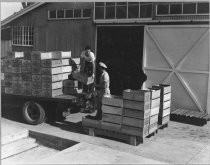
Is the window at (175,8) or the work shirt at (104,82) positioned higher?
the window at (175,8)

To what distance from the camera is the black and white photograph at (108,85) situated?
8430 mm

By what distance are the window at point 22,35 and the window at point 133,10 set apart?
526cm

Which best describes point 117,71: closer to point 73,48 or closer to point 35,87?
point 73,48

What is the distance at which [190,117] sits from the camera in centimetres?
1095

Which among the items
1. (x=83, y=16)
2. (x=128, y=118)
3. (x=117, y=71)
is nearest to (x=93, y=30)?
(x=83, y=16)

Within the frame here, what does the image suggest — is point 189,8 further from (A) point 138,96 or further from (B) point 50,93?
(B) point 50,93

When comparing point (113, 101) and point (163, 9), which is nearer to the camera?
point (113, 101)

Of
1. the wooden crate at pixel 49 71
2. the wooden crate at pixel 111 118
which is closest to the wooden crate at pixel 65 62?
the wooden crate at pixel 49 71

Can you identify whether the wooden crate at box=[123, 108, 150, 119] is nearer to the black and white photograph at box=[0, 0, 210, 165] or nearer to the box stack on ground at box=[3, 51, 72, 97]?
the black and white photograph at box=[0, 0, 210, 165]

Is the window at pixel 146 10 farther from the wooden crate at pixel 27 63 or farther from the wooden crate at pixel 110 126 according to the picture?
the wooden crate at pixel 110 126

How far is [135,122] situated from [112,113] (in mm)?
724

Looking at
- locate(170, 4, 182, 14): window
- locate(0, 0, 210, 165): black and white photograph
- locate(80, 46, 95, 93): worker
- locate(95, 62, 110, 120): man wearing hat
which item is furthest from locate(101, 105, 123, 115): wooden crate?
locate(170, 4, 182, 14): window

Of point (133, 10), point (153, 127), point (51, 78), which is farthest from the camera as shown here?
point (133, 10)

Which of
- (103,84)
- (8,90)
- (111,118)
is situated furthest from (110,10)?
(111,118)
